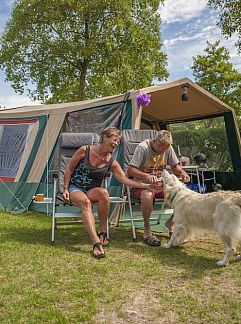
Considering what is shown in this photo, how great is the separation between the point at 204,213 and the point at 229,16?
6852mm

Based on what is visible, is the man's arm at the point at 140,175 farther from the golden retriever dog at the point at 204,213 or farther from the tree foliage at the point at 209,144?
the tree foliage at the point at 209,144

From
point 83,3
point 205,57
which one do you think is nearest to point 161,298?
point 83,3

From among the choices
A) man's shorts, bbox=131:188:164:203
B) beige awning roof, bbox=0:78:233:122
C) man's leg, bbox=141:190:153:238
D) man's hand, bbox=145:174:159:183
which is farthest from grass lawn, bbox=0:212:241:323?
beige awning roof, bbox=0:78:233:122

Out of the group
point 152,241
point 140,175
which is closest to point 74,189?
point 140,175

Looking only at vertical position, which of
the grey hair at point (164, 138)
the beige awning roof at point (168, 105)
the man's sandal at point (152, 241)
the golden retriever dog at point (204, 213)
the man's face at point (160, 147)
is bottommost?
the man's sandal at point (152, 241)

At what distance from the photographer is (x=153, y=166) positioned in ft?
12.7

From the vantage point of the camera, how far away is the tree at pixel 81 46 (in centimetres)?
1265

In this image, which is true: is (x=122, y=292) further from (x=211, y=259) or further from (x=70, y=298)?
(x=211, y=259)

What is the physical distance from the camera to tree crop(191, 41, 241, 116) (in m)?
16.7

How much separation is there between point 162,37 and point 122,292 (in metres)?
13.0

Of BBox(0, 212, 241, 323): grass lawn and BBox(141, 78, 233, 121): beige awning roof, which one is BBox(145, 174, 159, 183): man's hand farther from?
BBox(141, 78, 233, 121): beige awning roof

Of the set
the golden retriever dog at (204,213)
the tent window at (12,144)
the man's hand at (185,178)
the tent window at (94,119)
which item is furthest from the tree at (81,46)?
the golden retriever dog at (204,213)

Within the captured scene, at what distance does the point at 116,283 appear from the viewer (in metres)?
2.49

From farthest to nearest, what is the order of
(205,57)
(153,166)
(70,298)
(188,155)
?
(205,57)
(188,155)
(153,166)
(70,298)
